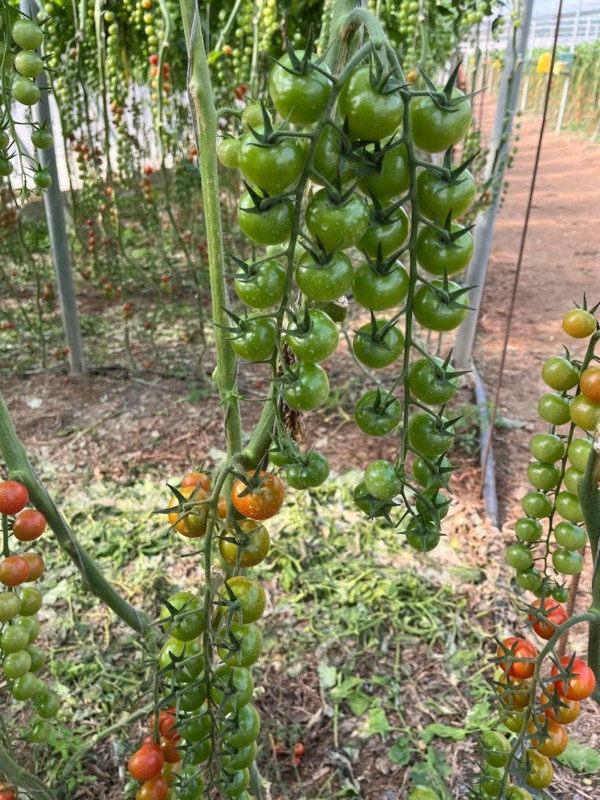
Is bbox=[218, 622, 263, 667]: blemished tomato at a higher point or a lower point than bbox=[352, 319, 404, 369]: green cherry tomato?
lower

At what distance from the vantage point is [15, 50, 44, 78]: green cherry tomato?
3.17 ft

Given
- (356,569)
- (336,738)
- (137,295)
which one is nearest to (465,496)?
(356,569)

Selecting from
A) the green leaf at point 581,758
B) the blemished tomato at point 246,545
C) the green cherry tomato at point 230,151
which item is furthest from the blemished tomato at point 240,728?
the green leaf at point 581,758

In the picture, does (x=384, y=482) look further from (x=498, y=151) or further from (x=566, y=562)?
(x=498, y=151)

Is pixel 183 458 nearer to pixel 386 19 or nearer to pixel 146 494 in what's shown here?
pixel 146 494

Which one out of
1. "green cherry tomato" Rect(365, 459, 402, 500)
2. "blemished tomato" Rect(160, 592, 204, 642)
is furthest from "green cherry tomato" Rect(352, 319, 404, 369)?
"blemished tomato" Rect(160, 592, 204, 642)

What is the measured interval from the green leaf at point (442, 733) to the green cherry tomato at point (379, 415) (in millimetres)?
1352

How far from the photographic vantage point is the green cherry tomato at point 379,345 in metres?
0.56

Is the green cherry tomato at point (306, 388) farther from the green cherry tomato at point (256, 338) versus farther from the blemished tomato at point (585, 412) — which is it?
the blemished tomato at point (585, 412)

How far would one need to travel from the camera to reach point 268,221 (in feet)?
1.63

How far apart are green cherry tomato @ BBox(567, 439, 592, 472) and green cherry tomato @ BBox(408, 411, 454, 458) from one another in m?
0.27

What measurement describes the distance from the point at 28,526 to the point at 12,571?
64mm

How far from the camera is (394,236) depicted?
522 mm

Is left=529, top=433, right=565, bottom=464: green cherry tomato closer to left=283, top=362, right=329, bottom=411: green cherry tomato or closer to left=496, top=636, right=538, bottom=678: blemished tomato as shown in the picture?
left=496, top=636, right=538, bottom=678: blemished tomato
